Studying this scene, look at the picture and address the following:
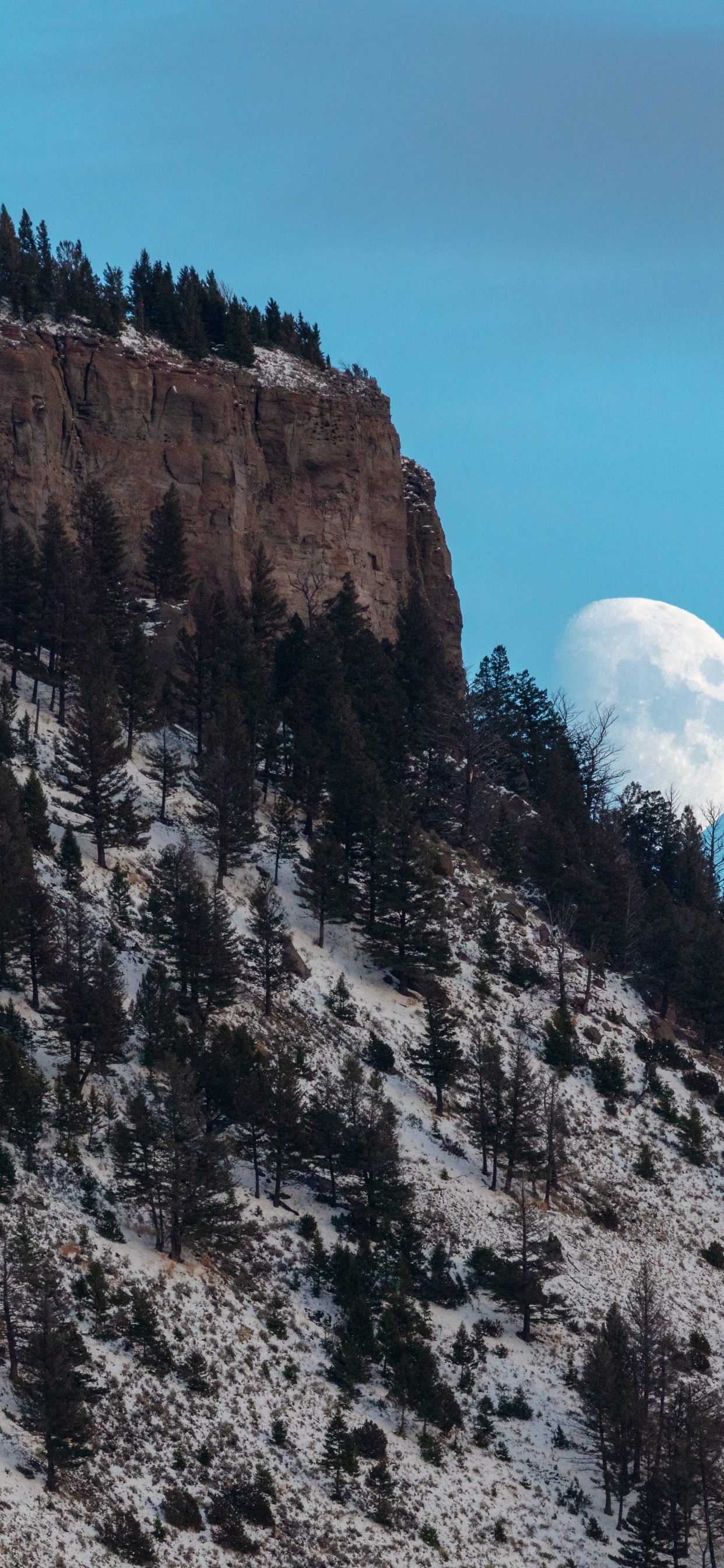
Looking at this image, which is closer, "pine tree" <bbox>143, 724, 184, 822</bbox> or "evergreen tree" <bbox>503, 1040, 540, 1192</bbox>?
"evergreen tree" <bbox>503, 1040, 540, 1192</bbox>

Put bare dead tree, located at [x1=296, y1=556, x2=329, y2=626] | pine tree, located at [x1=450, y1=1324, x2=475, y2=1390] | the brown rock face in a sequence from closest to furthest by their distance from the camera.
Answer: pine tree, located at [x1=450, y1=1324, x2=475, y2=1390] → the brown rock face → bare dead tree, located at [x1=296, y1=556, x2=329, y2=626]

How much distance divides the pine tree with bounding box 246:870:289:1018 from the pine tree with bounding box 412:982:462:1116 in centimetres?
568

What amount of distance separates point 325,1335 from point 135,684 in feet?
98.0

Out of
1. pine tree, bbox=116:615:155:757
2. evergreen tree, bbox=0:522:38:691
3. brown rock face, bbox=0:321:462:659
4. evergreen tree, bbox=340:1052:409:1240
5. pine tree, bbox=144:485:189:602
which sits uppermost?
brown rock face, bbox=0:321:462:659

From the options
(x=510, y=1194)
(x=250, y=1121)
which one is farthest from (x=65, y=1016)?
(x=510, y=1194)

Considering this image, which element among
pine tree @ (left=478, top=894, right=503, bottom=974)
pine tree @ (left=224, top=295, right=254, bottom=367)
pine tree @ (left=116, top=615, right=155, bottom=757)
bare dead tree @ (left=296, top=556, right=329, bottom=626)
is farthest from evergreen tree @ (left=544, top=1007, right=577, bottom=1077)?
pine tree @ (left=224, top=295, right=254, bottom=367)

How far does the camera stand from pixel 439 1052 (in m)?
50.8

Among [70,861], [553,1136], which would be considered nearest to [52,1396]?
[70,861]

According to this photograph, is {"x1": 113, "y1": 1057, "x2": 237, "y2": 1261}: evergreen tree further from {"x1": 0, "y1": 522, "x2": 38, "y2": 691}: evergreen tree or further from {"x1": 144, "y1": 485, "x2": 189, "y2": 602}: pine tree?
{"x1": 144, "y1": 485, "x2": 189, "y2": 602}: pine tree

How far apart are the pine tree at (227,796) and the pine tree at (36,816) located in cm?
705

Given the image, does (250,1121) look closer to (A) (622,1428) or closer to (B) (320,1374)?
(B) (320,1374)

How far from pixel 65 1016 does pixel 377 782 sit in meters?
23.3

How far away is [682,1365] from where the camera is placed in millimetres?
44688

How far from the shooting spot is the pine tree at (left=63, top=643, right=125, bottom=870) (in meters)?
51.6
